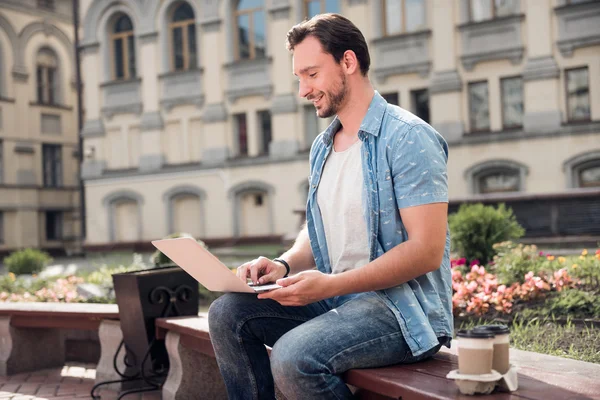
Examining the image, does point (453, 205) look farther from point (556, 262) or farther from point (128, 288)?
point (128, 288)

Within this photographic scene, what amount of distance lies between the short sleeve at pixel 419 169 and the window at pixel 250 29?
21.8 meters

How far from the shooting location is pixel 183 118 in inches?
1010

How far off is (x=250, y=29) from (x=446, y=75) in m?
6.59

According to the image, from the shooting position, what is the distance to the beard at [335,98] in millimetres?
3330

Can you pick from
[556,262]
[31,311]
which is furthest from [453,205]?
[31,311]

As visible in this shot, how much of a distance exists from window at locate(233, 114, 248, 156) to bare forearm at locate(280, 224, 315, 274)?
21393mm

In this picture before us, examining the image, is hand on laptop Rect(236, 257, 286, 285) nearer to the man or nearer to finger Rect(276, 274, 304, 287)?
the man

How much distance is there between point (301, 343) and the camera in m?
2.89

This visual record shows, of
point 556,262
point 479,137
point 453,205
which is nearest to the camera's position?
point 556,262

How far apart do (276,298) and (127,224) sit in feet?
81.0

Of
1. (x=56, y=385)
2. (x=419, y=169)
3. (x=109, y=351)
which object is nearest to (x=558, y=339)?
(x=419, y=169)

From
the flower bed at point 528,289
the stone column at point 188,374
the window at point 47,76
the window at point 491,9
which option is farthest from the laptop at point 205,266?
the window at point 47,76

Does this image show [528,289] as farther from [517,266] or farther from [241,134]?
[241,134]

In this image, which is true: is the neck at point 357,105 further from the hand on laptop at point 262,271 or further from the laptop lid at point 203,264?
the laptop lid at point 203,264
